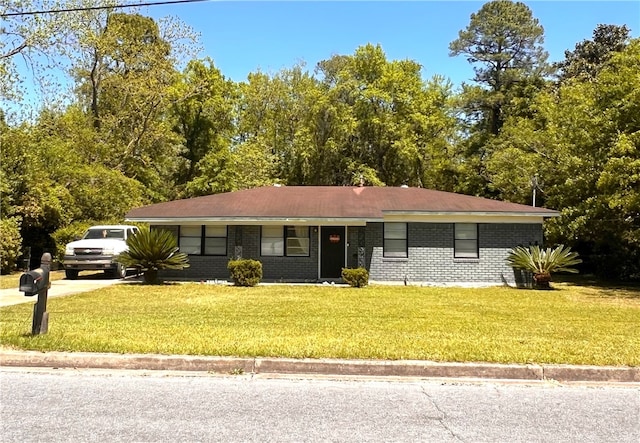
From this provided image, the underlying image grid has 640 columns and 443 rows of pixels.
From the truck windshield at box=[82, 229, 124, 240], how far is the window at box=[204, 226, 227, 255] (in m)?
3.28

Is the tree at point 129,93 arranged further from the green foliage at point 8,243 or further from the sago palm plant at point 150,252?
the sago palm plant at point 150,252

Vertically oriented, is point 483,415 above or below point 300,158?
below

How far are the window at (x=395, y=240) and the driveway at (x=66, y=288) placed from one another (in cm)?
970

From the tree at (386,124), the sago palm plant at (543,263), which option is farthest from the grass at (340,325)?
the tree at (386,124)

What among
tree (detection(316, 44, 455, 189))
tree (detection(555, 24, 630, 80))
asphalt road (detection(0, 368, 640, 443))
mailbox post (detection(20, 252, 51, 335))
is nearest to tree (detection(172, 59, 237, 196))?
tree (detection(316, 44, 455, 189))

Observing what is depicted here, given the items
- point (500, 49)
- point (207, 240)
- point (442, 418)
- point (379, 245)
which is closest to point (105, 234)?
point (207, 240)

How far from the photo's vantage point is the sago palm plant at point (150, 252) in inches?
700

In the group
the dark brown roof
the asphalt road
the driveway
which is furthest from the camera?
the dark brown roof

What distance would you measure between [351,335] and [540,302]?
8309 mm

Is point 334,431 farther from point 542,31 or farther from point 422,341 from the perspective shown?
point 542,31

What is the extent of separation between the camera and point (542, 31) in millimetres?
40312

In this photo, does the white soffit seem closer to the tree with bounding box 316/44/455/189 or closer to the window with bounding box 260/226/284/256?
the window with bounding box 260/226/284/256

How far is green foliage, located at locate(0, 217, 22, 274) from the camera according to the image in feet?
70.1

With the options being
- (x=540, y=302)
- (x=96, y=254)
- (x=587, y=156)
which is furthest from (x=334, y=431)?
(x=587, y=156)
